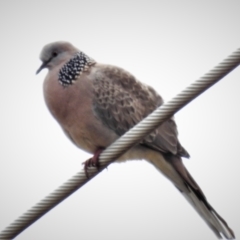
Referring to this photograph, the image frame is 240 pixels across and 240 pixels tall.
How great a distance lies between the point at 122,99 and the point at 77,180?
5.52ft

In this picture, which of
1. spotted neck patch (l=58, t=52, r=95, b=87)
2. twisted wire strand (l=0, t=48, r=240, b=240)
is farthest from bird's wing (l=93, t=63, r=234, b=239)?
twisted wire strand (l=0, t=48, r=240, b=240)

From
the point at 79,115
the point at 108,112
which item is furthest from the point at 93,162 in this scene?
the point at 108,112

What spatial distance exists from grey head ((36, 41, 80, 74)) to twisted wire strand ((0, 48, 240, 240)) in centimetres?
181

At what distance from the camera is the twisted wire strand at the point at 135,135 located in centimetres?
388

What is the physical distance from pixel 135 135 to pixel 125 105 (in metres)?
1.79

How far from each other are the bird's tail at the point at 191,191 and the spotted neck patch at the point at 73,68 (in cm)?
93

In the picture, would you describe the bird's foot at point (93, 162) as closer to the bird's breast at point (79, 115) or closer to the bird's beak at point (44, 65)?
the bird's breast at point (79, 115)

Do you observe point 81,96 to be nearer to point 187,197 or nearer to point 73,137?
point 73,137

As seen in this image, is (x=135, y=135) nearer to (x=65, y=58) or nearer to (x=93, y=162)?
(x=93, y=162)

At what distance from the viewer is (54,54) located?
620 cm

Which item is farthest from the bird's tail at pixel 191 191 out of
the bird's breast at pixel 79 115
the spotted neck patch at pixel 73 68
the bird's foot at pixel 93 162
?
the spotted neck patch at pixel 73 68

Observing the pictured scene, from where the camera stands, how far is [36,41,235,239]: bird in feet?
18.5

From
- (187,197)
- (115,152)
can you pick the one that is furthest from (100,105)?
(115,152)

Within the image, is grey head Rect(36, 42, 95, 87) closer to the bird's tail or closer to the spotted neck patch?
the spotted neck patch
